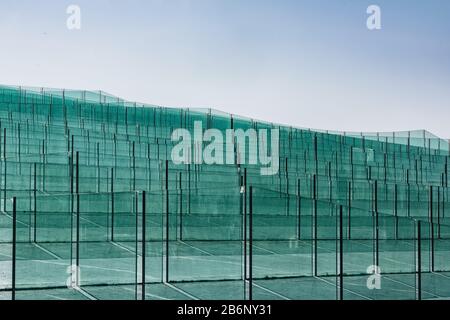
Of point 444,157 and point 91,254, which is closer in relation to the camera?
point 91,254

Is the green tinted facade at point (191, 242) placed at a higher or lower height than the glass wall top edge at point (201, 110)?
lower

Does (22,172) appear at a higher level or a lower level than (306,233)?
higher

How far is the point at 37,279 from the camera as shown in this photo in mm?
13766

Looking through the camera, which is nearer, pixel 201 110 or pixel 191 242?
pixel 191 242

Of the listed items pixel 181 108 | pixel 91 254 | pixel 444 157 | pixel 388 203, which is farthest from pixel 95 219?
pixel 444 157

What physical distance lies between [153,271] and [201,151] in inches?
682

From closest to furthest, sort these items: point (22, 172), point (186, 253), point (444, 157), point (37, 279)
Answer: point (37, 279)
point (186, 253)
point (22, 172)
point (444, 157)

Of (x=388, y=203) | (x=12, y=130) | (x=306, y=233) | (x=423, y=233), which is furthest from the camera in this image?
(x=12, y=130)

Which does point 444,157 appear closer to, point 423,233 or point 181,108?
point 181,108

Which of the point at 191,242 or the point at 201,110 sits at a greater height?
the point at 201,110

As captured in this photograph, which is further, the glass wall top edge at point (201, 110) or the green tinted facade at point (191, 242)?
the glass wall top edge at point (201, 110)

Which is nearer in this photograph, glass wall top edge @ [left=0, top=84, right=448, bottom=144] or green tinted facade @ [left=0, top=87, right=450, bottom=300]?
green tinted facade @ [left=0, top=87, right=450, bottom=300]

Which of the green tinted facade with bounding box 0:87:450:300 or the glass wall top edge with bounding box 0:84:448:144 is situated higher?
the glass wall top edge with bounding box 0:84:448:144

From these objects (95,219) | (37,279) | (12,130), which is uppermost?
(12,130)
